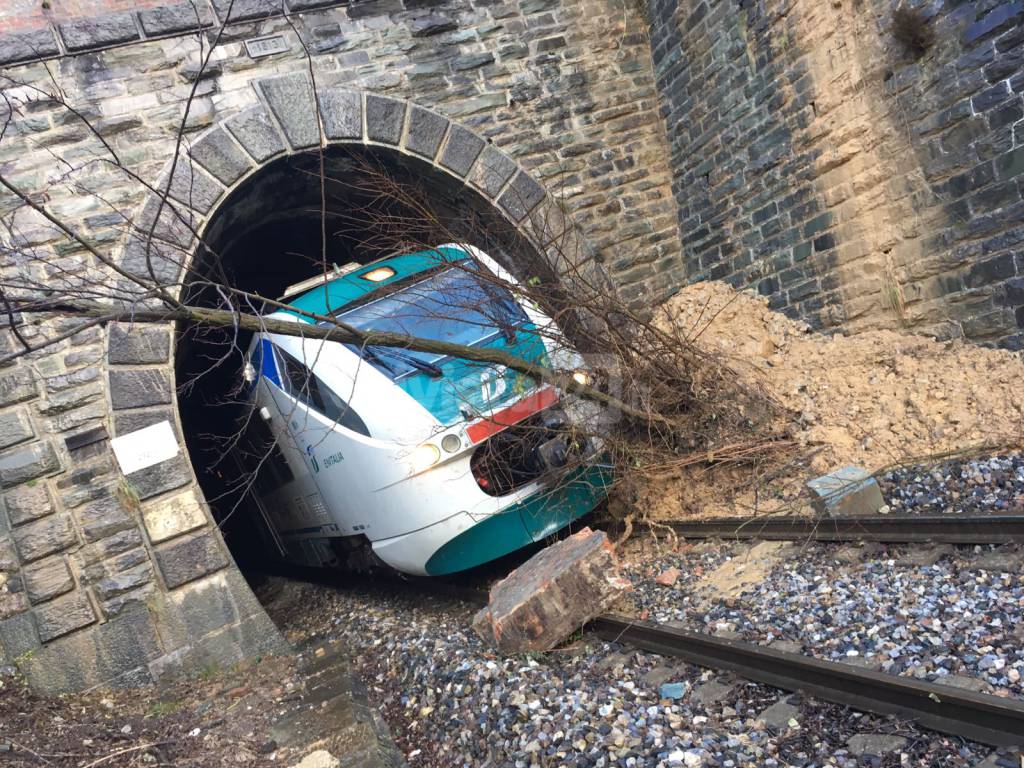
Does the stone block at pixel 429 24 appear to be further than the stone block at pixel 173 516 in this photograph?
Yes

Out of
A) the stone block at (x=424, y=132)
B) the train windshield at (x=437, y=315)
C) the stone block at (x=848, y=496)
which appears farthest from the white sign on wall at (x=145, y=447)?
the stone block at (x=848, y=496)

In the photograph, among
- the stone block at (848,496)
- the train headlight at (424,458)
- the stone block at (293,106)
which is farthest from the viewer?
the stone block at (293,106)

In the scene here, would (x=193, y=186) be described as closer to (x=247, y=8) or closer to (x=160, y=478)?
(x=247, y=8)

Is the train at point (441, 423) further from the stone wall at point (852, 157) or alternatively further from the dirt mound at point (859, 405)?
the stone wall at point (852, 157)

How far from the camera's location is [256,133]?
786 centimetres

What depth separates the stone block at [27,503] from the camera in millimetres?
6270

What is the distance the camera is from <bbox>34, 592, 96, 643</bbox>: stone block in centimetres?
605

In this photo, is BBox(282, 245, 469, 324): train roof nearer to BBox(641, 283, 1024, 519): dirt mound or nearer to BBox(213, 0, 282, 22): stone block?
BBox(641, 283, 1024, 519): dirt mound

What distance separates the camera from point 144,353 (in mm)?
6926

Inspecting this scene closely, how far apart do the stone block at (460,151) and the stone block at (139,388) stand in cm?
345

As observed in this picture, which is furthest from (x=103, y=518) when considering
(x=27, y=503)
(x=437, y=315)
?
(x=437, y=315)

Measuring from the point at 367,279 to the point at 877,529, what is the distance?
14.5 ft

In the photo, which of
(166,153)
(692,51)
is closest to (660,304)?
(692,51)

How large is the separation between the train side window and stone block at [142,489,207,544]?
→ 1178 millimetres
